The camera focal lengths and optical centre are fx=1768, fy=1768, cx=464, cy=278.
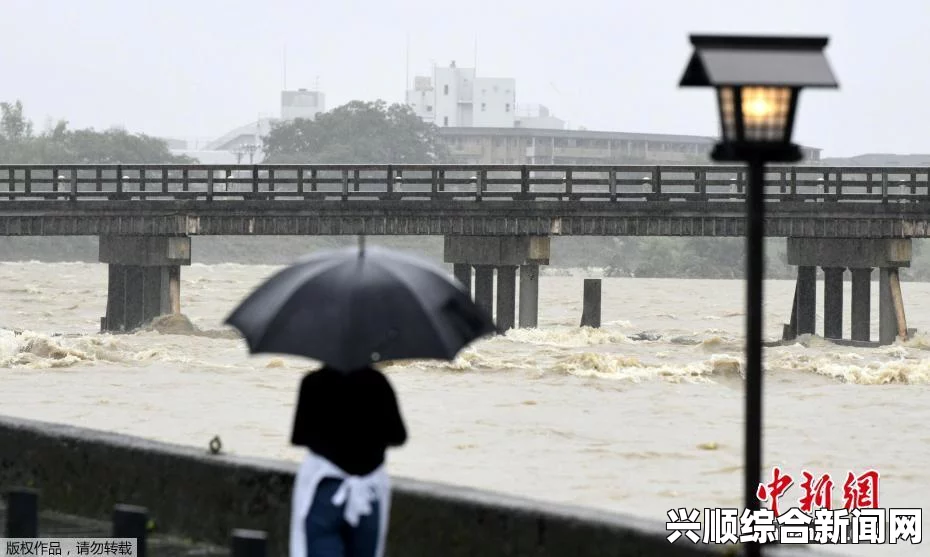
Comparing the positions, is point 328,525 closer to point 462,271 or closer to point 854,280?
point 462,271

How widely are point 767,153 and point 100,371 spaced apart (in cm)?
2492

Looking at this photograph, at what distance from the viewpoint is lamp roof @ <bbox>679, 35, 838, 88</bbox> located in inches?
226

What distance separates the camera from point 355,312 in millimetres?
5898

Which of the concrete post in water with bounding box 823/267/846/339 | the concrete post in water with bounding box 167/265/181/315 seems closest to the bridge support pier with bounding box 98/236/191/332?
the concrete post in water with bounding box 167/265/181/315

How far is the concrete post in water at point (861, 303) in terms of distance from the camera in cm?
3584

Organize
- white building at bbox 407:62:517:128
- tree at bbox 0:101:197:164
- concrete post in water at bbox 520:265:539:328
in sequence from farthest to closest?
white building at bbox 407:62:517:128, tree at bbox 0:101:197:164, concrete post in water at bbox 520:265:539:328

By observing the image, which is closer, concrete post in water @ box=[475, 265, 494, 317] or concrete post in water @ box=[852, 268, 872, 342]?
concrete post in water @ box=[852, 268, 872, 342]

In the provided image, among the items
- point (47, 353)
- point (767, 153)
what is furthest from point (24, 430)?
point (47, 353)

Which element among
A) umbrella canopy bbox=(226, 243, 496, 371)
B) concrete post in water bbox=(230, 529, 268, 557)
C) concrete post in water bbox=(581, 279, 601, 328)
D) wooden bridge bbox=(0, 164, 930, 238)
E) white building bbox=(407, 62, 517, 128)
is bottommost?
concrete post in water bbox=(581, 279, 601, 328)

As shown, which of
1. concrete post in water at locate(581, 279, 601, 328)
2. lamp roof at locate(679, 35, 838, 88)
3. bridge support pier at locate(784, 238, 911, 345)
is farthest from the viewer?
concrete post in water at locate(581, 279, 601, 328)

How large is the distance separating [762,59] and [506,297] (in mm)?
30251

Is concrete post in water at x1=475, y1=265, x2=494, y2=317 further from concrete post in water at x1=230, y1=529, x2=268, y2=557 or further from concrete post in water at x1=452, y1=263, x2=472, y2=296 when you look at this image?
concrete post in water at x1=230, y1=529, x2=268, y2=557

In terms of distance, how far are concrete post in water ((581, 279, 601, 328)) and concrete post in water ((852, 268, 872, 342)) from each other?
555cm

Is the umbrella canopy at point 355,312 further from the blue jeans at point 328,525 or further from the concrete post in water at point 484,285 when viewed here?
the concrete post in water at point 484,285
